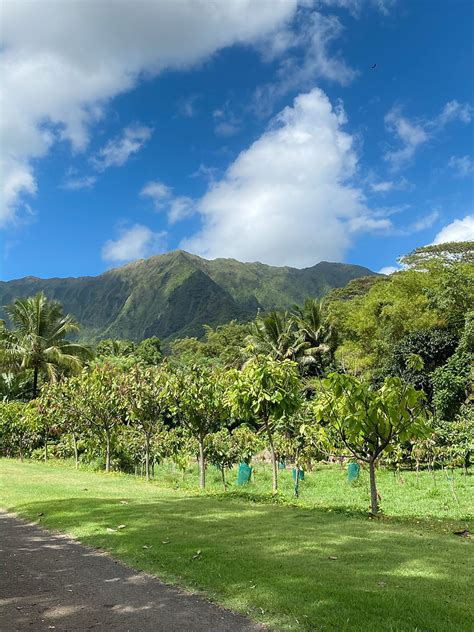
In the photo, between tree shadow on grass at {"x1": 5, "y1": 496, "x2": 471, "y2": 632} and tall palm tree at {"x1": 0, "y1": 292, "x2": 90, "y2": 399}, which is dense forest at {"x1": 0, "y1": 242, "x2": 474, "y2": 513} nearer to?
tall palm tree at {"x1": 0, "y1": 292, "x2": 90, "y2": 399}

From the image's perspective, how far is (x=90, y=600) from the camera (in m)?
5.16

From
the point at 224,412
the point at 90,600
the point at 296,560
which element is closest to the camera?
the point at 90,600

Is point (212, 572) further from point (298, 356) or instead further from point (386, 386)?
point (298, 356)

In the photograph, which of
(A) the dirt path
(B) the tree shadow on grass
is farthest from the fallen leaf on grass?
(A) the dirt path

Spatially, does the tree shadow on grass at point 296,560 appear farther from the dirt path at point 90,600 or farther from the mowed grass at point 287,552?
the dirt path at point 90,600

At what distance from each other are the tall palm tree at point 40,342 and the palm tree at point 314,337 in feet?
64.1

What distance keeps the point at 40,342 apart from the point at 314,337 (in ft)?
78.3

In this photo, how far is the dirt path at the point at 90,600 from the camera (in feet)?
14.8

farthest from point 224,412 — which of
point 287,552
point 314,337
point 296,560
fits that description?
point 314,337

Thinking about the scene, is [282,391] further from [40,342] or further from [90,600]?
[40,342]

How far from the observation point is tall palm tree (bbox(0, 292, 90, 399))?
99.6 feet

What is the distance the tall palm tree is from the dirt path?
78.3 ft

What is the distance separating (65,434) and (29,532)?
1934cm

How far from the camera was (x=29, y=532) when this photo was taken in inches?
345
